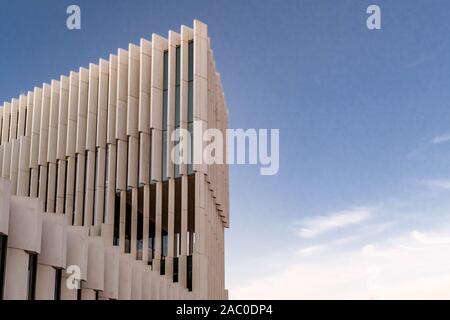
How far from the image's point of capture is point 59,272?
2545 cm

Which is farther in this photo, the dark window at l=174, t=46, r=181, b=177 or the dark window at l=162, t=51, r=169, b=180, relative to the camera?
the dark window at l=162, t=51, r=169, b=180

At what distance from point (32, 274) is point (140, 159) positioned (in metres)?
26.3

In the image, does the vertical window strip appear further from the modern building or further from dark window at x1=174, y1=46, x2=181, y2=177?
dark window at x1=174, y1=46, x2=181, y2=177

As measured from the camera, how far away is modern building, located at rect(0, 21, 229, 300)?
1854 inches

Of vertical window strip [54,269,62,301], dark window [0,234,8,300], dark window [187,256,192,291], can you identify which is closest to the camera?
dark window [0,234,8,300]

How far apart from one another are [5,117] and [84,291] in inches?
1549

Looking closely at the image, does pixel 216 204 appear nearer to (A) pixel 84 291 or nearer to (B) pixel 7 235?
(A) pixel 84 291

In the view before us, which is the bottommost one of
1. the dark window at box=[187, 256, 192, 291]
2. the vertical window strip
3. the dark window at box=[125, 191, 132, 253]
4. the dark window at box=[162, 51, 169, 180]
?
the vertical window strip

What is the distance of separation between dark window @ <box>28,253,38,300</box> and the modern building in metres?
13.2

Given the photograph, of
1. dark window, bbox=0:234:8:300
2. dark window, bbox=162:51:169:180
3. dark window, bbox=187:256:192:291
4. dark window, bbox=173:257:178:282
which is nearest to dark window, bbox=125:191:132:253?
dark window, bbox=162:51:169:180

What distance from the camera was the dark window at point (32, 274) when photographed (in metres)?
23.5

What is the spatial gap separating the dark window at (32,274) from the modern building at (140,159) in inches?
521

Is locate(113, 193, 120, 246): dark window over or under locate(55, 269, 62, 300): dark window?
over
